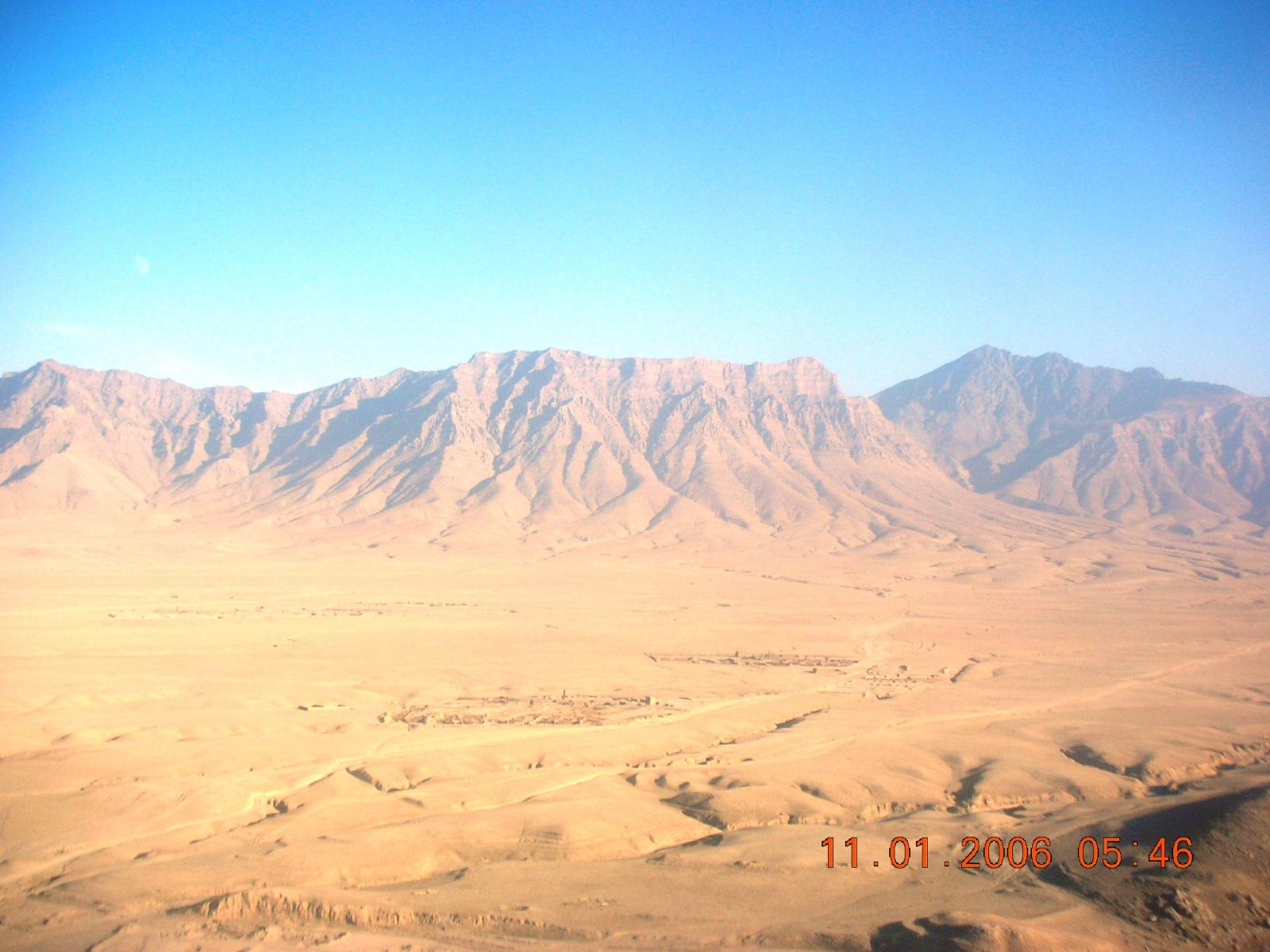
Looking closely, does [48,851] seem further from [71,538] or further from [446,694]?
[71,538]

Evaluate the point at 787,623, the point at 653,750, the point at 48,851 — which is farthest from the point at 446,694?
the point at 787,623

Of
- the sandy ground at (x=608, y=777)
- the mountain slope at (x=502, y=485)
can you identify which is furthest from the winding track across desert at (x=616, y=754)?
the mountain slope at (x=502, y=485)
